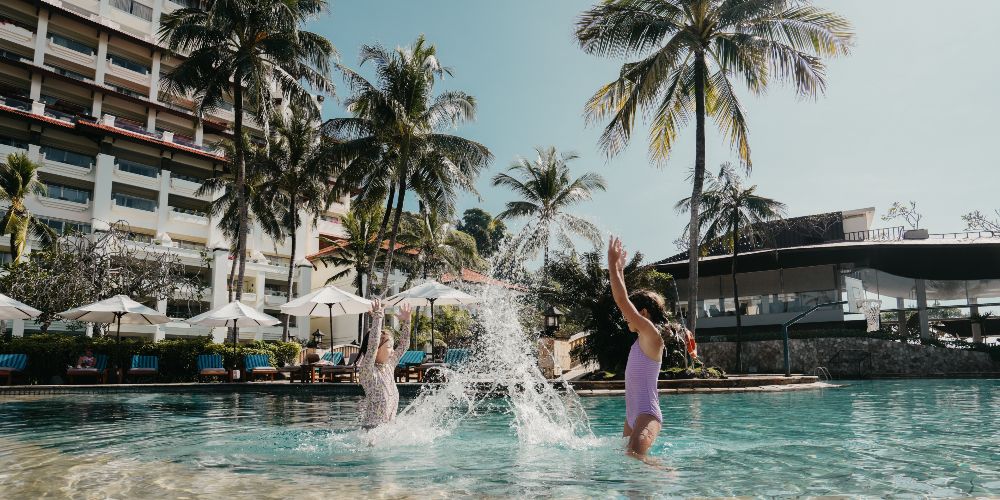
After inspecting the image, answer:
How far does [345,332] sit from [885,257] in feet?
123

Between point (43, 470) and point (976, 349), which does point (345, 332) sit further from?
point (43, 470)

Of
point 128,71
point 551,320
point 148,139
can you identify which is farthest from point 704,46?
point 128,71

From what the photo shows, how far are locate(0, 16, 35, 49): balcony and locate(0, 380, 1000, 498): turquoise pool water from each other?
42628 mm

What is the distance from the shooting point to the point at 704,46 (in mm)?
19719

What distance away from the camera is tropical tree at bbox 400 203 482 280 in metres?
39.9

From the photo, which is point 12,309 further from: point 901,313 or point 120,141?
point 901,313

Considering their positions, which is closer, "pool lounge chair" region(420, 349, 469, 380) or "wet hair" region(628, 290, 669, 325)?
"wet hair" region(628, 290, 669, 325)

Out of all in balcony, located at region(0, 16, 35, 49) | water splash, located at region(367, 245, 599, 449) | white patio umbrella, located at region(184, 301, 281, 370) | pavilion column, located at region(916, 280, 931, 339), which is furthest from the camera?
balcony, located at region(0, 16, 35, 49)

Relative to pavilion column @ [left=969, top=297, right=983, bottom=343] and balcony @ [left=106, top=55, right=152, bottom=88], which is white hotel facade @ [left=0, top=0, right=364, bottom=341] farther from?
pavilion column @ [left=969, top=297, right=983, bottom=343]

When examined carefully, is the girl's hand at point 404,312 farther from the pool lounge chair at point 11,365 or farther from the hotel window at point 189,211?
the hotel window at point 189,211

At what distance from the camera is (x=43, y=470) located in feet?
19.6

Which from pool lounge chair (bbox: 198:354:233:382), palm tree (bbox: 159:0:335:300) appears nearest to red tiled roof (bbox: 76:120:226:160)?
palm tree (bbox: 159:0:335:300)

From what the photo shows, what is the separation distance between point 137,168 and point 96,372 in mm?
29919

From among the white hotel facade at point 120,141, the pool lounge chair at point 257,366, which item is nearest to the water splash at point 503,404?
the pool lounge chair at point 257,366
